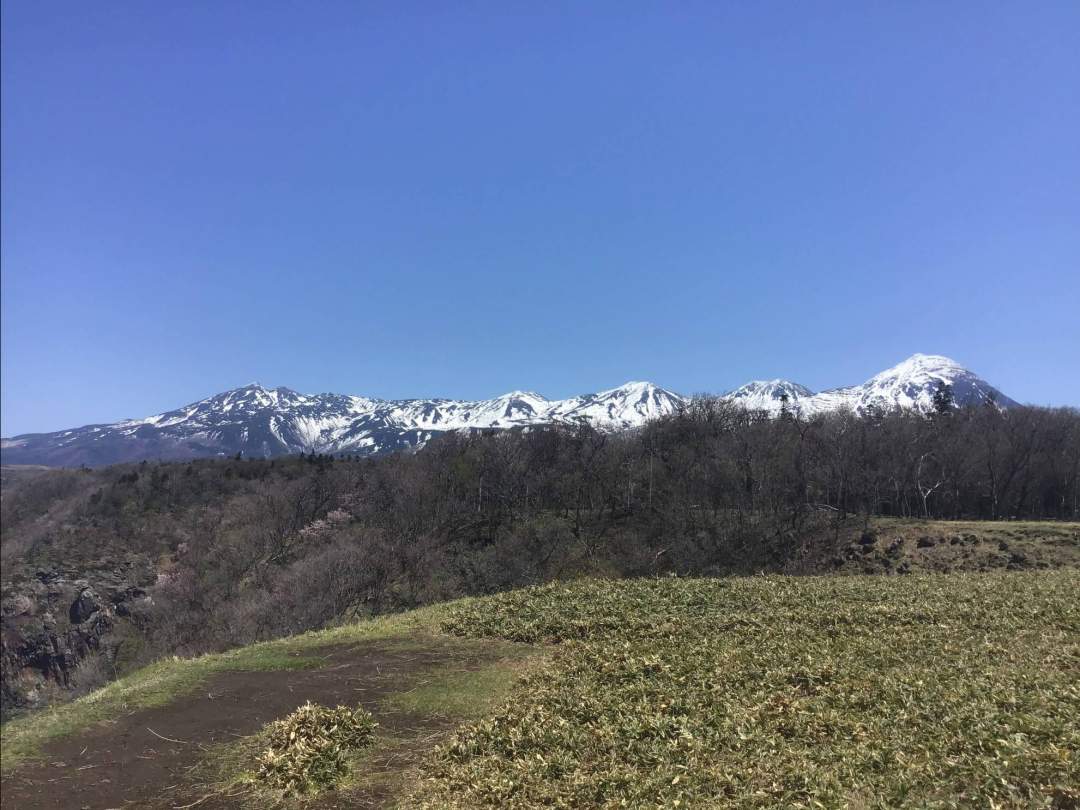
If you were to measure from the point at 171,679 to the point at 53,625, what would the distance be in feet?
262

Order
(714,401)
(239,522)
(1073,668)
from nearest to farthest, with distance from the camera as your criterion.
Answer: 1. (1073,668)
2. (239,522)
3. (714,401)

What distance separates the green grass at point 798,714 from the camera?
7098 millimetres

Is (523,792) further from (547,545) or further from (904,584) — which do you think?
(547,545)

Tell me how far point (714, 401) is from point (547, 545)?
37803mm

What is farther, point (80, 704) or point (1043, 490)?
point (1043, 490)

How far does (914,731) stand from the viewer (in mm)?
8320

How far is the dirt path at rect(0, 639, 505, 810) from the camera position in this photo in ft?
28.7

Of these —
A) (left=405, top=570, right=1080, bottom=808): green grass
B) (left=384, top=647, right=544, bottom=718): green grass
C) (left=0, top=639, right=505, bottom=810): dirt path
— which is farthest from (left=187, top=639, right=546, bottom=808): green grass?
(left=405, top=570, right=1080, bottom=808): green grass

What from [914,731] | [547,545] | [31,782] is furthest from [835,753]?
[547,545]

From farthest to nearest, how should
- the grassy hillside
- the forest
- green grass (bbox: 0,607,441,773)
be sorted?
the forest < green grass (bbox: 0,607,441,773) < the grassy hillside

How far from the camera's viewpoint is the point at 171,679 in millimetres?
15000

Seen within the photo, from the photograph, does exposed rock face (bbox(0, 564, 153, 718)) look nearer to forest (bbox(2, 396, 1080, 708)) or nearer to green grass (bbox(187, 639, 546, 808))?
forest (bbox(2, 396, 1080, 708))

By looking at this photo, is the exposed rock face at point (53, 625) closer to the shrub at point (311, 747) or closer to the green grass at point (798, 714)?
the shrub at point (311, 747)

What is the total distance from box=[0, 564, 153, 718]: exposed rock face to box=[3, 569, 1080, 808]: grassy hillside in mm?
71012
